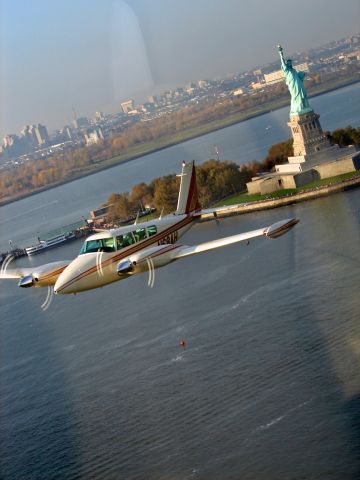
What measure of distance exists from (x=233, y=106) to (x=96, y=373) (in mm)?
24605

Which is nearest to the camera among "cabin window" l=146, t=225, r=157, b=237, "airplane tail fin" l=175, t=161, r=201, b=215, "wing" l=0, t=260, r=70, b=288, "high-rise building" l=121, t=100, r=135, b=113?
"wing" l=0, t=260, r=70, b=288

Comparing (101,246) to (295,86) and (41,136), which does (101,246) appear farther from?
(41,136)

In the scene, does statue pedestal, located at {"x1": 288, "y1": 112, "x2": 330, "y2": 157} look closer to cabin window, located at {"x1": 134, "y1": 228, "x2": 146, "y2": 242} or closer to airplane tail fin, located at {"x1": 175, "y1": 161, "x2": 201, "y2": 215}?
airplane tail fin, located at {"x1": 175, "y1": 161, "x2": 201, "y2": 215}

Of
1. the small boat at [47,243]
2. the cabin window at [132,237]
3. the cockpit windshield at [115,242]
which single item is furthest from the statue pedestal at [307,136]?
the cockpit windshield at [115,242]

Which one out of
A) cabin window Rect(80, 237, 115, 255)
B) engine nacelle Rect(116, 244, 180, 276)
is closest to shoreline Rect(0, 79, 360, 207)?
cabin window Rect(80, 237, 115, 255)

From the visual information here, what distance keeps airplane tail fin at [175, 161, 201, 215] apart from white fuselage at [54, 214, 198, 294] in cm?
117

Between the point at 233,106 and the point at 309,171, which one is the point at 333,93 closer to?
the point at 233,106

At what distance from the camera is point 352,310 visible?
67.5 feet

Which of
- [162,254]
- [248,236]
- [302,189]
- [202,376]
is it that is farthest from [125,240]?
[302,189]

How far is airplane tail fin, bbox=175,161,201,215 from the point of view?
14477 millimetres

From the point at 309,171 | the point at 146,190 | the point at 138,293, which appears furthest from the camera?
the point at 146,190

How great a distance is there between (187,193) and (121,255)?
7.23 ft

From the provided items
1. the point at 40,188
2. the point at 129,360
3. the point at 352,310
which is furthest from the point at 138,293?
the point at 40,188

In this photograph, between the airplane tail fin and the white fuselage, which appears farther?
the airplane tail fin
